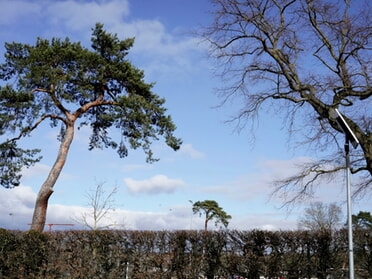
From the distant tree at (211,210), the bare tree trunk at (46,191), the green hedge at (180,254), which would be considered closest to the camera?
the green hedge at (180,254)

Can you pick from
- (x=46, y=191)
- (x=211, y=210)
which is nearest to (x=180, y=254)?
(x=46, y=191)

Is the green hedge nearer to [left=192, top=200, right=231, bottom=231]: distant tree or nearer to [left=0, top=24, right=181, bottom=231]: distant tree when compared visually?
[left=0, top=24, right=181, bottom=231]: distant tree

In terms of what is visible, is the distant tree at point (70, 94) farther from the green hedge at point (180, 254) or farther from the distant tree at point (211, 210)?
the distant tree at point (211, 210)

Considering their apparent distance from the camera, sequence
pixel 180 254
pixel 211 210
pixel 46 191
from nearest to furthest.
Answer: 1. pixel 180 254
2. pixel 46 191
3. pixel 211 210

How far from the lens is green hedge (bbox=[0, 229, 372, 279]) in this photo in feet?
27.5

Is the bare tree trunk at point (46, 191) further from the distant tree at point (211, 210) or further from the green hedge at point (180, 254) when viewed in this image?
the distant tree at point (211, 210)

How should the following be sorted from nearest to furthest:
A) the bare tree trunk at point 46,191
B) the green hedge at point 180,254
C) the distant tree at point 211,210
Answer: the green hedge at point 180,254
the bare tree trunk at point 46,191
the distant tree at point 211,210

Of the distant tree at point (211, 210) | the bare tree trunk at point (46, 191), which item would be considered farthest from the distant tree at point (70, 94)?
the distant tree at point (211, 210)

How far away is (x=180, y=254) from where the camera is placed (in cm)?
930

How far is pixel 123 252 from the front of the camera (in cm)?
980

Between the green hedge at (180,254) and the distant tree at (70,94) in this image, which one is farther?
the distant tree at (70,94)

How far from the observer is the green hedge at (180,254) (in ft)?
27.5

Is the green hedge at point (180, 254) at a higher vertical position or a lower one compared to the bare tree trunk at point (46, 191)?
lower

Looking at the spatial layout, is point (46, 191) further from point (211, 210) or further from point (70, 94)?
point (211, 210)
